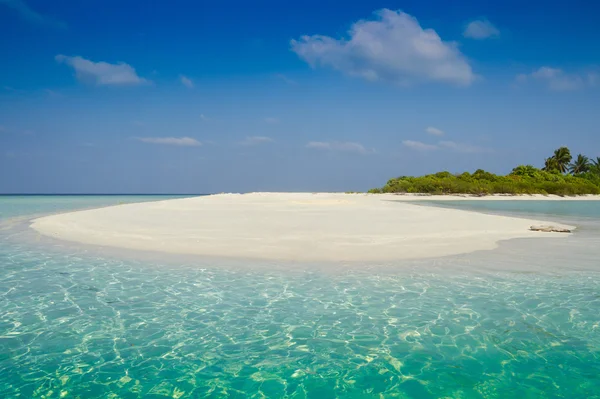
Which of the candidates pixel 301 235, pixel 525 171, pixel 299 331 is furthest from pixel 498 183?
pixel 299 331

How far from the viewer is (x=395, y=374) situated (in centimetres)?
523

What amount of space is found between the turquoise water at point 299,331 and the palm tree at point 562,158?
117504 millimetres

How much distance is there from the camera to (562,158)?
110 metres

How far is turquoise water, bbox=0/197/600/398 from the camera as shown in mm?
4945

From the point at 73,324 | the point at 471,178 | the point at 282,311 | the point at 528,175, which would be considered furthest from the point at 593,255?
the point at 528,175

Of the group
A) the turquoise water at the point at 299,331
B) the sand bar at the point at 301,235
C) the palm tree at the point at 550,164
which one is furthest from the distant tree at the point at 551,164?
the turquoise water at the point at 299,331

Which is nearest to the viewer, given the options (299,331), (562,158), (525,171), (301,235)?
(299,331)

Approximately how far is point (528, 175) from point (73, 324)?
102556 millimetres

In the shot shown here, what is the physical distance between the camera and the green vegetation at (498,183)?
79188mm

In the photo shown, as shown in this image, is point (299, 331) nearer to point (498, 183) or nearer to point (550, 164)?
point (498, 183)

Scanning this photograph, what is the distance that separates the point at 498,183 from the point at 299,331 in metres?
85.2

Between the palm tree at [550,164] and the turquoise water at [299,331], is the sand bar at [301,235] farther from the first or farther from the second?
the palm tree at [550,164]

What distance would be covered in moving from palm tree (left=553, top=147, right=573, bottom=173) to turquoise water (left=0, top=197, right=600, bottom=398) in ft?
386

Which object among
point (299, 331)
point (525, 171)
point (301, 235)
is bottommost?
point (299, 331)
